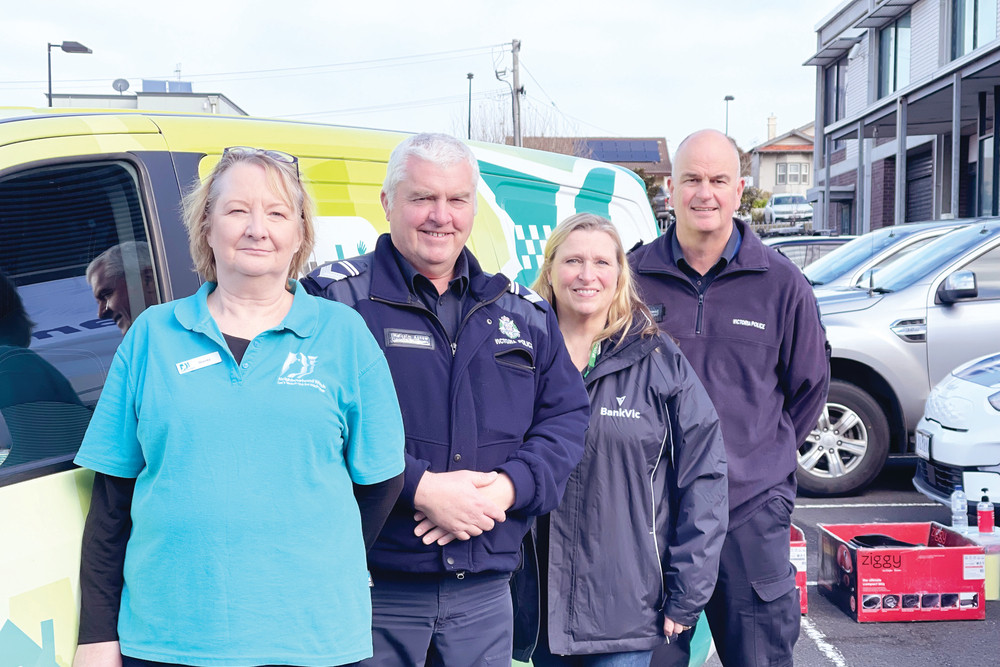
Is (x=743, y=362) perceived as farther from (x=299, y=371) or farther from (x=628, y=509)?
(x=299, y=371)

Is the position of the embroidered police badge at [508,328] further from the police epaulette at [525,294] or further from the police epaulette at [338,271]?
the police epaulette at [338,271]

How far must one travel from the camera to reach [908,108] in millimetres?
22078

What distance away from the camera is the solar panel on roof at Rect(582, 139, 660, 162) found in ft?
140

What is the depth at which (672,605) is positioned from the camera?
8.11ft

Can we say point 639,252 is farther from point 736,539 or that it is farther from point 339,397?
point 339,397

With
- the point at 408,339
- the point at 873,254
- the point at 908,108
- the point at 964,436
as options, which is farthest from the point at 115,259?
the point at 908,108

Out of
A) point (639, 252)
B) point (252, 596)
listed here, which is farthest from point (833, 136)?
point (252, 596)

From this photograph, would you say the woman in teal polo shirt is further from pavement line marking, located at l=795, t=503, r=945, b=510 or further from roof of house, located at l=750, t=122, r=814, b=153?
roof of house, located at l=750, t=122, r=814, b=153

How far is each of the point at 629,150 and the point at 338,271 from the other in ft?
142

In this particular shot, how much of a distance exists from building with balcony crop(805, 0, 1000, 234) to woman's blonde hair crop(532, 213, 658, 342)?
1709cm

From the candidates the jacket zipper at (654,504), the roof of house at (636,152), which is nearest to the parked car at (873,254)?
the jacket zipper at (654,504)

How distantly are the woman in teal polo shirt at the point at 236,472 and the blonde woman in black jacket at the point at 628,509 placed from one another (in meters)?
0.77

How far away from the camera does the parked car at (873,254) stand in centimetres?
754

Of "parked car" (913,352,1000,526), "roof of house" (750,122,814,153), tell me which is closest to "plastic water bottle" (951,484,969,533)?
"parked car" (913,352,1000,526)
